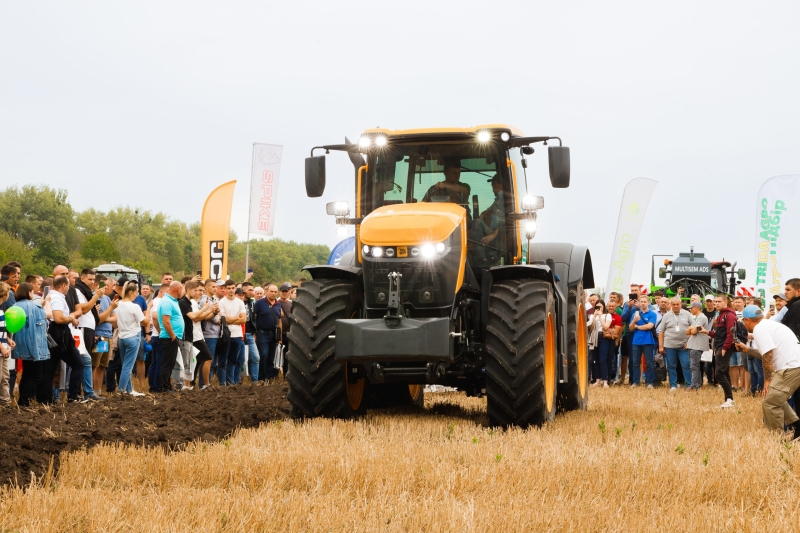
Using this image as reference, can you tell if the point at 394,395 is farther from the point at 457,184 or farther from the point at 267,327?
the point at 267,327

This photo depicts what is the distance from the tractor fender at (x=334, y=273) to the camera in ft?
29.8

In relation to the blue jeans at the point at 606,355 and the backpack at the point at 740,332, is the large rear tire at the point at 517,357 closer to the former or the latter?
the backpack at the point at 740,332

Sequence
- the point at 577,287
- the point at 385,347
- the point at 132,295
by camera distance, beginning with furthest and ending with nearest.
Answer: the point at 132,295
the point at 577,287
the point at 385,347

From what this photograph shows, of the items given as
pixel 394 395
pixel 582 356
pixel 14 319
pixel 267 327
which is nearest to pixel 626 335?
pixel 267 327

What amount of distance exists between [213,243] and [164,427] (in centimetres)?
1638

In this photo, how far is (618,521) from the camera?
516cm

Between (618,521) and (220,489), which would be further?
(220,489)

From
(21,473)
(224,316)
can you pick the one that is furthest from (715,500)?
(224,316)

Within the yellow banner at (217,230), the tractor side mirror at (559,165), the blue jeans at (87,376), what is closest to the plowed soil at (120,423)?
the blue jeans at (87,376)

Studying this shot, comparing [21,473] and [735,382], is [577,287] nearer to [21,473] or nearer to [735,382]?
[21,473]

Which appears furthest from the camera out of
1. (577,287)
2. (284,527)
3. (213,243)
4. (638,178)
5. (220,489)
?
(638,178)

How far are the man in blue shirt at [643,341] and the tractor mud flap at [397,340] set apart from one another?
39.3 ft

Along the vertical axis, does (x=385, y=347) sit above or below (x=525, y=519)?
above

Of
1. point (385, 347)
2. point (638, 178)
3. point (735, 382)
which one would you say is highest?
point (638, 178)
